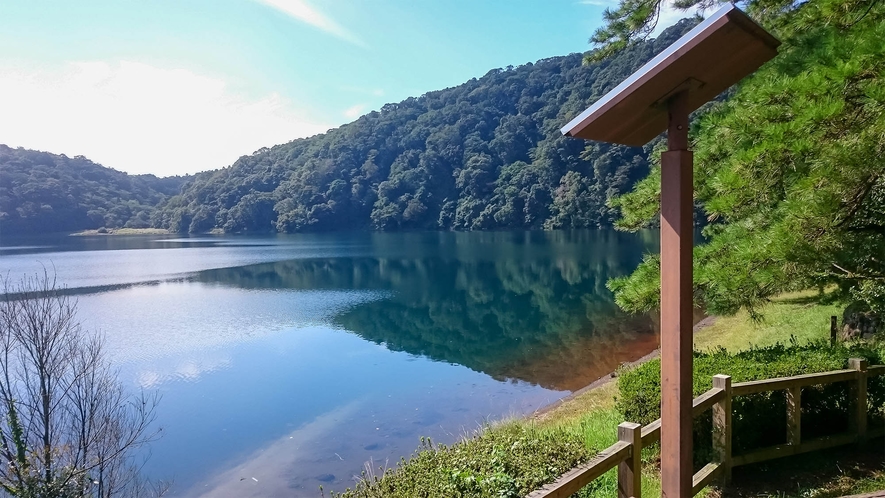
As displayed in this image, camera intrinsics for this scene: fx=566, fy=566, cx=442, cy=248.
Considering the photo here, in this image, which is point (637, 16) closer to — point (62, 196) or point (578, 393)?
point (578, 393)

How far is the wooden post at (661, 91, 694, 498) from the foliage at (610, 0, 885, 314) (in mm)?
1124

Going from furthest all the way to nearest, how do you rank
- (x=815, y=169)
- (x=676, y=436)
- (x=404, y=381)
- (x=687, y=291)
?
1. (x=404, y=381)
2. (x=815, y=169)
3. (x=676, y=436)
4. (x=687, y=291)

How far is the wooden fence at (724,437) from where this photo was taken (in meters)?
2.55

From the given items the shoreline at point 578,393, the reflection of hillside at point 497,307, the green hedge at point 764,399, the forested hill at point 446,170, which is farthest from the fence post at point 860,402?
the forested hill at point 446,170

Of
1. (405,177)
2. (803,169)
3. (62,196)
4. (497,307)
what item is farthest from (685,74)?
(62,196)

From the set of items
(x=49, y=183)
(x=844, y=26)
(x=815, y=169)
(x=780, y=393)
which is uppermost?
(x=49, y=183)

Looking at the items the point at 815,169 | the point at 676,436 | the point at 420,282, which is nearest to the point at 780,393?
the point at 815,169

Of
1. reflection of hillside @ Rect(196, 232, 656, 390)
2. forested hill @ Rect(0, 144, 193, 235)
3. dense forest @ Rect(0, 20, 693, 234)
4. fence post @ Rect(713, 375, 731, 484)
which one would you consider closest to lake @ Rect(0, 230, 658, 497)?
reflection of hillside @ Rect(196, 232, 656, 390)

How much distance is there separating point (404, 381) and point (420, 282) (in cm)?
1607

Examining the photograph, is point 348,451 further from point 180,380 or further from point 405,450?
point 180,380

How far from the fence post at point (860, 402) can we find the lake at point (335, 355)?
19.9 feet

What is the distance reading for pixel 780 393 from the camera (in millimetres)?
3881

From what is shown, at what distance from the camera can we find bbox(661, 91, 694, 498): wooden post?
207cm

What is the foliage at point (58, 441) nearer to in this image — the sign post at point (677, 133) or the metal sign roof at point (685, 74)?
the sign post at point (677, 133)
